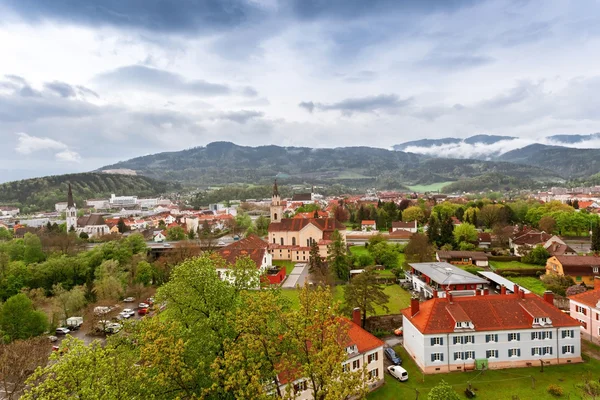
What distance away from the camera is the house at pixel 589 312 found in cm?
2845

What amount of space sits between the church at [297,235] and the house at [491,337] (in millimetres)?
35513

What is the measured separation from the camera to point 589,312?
1152 inches

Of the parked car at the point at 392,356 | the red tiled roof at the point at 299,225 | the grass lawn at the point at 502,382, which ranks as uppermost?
the red tiled roof at the point at 299,225

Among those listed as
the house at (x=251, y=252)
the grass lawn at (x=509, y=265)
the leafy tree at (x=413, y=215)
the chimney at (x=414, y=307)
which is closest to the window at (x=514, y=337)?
→ the chimney at (x=414, y=307)

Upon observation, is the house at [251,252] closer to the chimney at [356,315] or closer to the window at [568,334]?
the chimney at [356,315]

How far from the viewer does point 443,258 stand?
52.9 metres

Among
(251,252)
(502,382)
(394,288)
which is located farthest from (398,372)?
(251,252)

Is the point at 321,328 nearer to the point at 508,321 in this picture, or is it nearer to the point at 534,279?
the point at 508,321

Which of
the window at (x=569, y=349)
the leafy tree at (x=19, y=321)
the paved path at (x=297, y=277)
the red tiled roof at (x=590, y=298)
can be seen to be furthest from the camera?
the paved path at (x=297, y=277)

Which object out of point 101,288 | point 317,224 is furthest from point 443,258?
point 101,288

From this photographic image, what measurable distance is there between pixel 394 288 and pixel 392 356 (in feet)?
58.5

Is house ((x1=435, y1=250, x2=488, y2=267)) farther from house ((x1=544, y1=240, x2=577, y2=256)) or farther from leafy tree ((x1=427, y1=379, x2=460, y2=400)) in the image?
leafy tree ((x1=427, y1=379, x2=460, y2=400))

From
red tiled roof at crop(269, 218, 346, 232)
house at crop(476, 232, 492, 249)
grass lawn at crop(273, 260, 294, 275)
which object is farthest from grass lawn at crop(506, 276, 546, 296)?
red tiled roof at crop(269, 218, 346, 232)

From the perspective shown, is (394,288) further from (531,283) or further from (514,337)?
(514,337)
